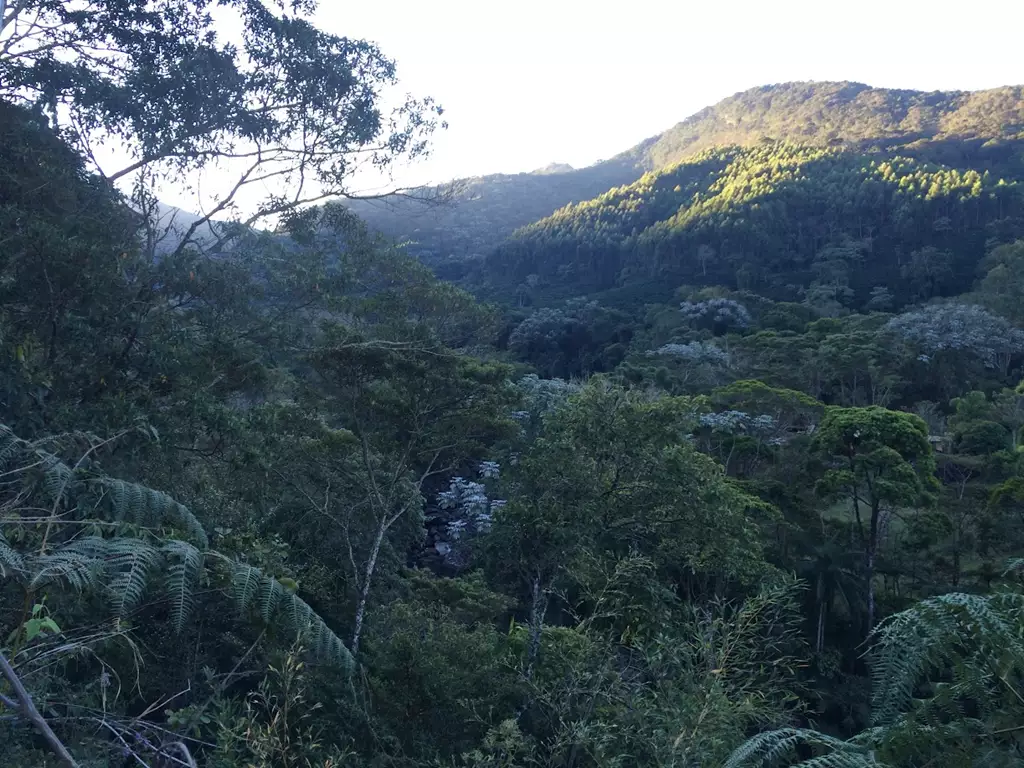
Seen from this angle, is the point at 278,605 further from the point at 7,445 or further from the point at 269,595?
the point at 7,445

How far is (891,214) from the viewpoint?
181 ft

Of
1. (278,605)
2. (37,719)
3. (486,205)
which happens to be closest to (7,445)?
(278,605)

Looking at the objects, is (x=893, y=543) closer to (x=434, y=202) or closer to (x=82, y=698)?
(x=434, y=202)

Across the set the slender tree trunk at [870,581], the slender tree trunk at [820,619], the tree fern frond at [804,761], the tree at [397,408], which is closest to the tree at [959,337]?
the slender tree trunk at [870,581]

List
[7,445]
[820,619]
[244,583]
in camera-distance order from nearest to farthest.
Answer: [7,445] < [244,583] < [820,619]

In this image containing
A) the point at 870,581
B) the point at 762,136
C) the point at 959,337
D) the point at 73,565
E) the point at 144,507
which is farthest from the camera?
the point at 762,136

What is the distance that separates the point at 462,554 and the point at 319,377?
6.28 metres

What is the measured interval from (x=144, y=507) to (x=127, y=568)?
61 cm

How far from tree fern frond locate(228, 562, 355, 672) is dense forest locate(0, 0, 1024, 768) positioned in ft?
0.09

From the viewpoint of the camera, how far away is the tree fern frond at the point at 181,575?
2824mm

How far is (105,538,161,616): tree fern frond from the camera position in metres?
2.61

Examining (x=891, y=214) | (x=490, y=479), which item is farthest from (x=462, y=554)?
(x=891, y=214)

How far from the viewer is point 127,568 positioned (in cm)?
290

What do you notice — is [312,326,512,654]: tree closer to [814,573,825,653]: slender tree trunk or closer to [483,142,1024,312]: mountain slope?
[814,573,825,653]: slender tree trunk
